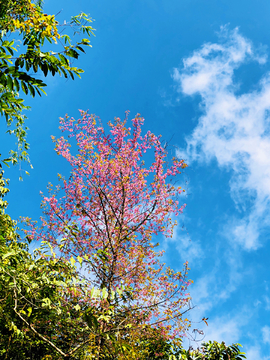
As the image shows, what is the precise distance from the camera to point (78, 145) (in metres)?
8.12

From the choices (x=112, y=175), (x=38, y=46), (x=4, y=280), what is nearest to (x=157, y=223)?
(x=112, y=175)

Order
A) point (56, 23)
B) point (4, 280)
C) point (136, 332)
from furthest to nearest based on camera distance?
point (136, 332)
point (56, 23)
point (4, 280)

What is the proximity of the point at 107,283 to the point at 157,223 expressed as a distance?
2402 mm

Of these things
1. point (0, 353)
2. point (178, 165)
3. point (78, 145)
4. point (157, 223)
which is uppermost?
point (178, 165)

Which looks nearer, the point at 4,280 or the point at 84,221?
the point at 4,280

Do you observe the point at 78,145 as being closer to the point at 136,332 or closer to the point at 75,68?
the point at 75,68

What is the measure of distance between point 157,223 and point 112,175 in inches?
84.8

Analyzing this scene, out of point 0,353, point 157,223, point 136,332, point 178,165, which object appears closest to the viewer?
point 136,332

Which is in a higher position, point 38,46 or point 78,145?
point 78,145

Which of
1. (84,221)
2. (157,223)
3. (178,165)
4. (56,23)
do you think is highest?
(178,165)

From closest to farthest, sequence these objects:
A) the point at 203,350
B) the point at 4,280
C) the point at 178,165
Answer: the point at 4,280 → the point at 203,350 → the point at 178,165

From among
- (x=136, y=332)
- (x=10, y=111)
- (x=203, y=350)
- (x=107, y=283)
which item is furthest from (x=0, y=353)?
(x=10, y=111)

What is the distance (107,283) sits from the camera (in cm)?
638

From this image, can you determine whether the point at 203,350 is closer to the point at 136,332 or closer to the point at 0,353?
the point at 136,332
